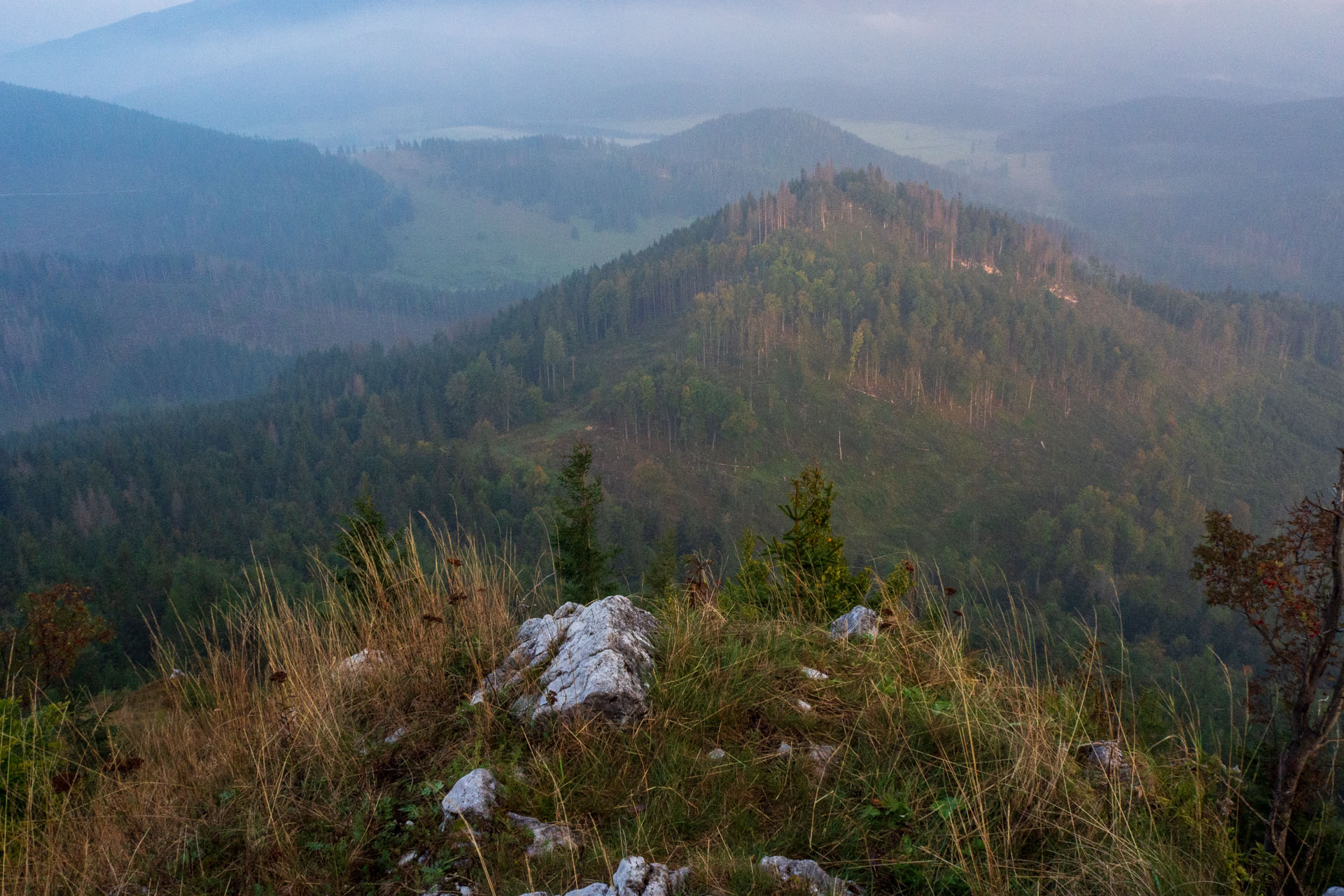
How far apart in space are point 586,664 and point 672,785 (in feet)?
3.98

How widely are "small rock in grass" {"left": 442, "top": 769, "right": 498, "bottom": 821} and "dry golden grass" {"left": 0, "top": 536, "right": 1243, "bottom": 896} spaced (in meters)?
0.10

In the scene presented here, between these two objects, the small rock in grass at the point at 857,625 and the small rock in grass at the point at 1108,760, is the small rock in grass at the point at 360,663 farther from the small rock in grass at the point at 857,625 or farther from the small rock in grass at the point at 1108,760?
the small rock in grass at the point at 1108,760

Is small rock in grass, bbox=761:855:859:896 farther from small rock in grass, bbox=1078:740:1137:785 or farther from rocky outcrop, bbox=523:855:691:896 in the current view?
small rock in grass, bbox=1078:740:1137:785

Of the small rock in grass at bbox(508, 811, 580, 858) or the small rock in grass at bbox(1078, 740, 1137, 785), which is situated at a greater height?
the small rock in grass at bbox(508, 811, 580, 858)

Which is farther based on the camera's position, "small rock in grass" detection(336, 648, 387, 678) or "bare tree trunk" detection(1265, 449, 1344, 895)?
"bare tree trunk" detection(1265, 449, 1344, 895)

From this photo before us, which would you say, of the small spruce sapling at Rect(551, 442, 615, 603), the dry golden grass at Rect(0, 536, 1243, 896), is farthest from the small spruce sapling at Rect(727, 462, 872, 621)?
→ the small spruce sapling at Rect(551, 442, 615, 603)

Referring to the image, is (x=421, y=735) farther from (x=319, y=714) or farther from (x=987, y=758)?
(x=987, y=758)

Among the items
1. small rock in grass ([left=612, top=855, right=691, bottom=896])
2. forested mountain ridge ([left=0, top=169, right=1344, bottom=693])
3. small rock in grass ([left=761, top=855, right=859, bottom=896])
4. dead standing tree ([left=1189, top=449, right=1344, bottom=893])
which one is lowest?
forested mountain ridge ([left=0, top=169, right=1344, bottom=693])

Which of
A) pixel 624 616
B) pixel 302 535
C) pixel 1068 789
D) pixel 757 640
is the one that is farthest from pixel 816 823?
pixel 302 535

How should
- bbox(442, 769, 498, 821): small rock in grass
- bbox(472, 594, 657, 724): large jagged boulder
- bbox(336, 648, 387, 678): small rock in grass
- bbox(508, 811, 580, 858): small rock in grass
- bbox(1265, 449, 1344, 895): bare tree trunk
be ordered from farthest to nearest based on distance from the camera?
bbox(1265, 449, 1344, 895): bare tree trunk < bbox(336, 648, 387, 678): small rock in grass < bbox(472, 594, 657, 724): large jagged boulder < bbox(442, 769, 498, 821): small rock in grass < bbox(508, 811, 580, 858): small rock in grass

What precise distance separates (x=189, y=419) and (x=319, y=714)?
167 metres

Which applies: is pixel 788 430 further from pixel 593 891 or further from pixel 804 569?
pixel 593 891

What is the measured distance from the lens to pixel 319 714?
203 inches

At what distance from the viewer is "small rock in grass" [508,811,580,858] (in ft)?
13.5
